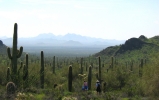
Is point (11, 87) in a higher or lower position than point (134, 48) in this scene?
lower

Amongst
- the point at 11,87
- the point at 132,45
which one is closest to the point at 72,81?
the point at 11,87

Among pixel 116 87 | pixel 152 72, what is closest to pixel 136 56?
pixel 116 87

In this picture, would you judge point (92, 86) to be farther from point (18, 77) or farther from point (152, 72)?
point (18, 77)

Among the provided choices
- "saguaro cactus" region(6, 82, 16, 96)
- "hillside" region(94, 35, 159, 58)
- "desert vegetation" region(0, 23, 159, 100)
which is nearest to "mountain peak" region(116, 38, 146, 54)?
"hillside" region(94, 35, 159, 58)

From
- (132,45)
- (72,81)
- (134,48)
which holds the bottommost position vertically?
(72,81)

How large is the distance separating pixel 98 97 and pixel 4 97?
6.60 meters

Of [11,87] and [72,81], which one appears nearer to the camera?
[11,87]

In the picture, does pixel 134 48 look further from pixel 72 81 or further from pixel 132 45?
pixel 72 81

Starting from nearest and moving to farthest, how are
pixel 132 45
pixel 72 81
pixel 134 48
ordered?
pixel 72 81
pixel 134 48
pixel 132 45

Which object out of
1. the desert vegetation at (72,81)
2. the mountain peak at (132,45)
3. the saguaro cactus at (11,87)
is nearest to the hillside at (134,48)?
the mountain peak at (132,45)

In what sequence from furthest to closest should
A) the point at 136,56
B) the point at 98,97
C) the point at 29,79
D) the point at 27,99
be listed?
the point at 136,56
the point at 98,97
the point at 29,79
the point at 27,99

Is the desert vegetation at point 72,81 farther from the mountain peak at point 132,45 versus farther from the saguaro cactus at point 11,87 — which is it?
the mountain peak at point 132,45

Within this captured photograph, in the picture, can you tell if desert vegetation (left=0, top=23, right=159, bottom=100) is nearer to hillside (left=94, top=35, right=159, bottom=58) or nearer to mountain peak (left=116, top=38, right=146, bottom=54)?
hillside (left=94, top=35, right=159, bottom=58)

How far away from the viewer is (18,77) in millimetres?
16219
